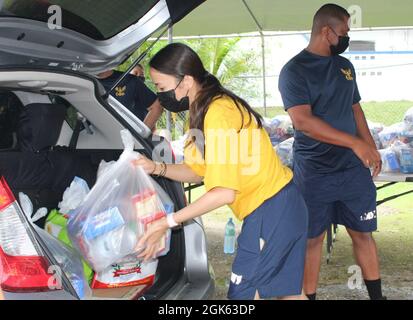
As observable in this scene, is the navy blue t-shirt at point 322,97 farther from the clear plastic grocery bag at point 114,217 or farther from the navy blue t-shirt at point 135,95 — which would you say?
the navy blue t-shirt at point 135,95

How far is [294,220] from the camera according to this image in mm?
2332

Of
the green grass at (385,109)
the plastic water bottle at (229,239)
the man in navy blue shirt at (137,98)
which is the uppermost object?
the man in navy blue shirt at (137,98)

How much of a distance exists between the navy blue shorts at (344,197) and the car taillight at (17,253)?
1.88 meters

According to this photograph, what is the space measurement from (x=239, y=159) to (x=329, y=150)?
4.49 feet

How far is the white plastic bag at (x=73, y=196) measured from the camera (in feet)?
8.71

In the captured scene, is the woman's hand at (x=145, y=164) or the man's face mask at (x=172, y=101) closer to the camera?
the man's face mask at (x=172, y=101)

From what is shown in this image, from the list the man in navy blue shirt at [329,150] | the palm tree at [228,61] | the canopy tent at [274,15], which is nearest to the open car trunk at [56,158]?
the man in navy blue shirt at [329,150]

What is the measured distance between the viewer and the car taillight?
1.91 meters

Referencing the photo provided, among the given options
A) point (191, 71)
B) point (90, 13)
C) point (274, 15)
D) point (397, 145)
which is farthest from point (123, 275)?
point (274, 15)

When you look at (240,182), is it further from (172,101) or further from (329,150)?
(329,150)

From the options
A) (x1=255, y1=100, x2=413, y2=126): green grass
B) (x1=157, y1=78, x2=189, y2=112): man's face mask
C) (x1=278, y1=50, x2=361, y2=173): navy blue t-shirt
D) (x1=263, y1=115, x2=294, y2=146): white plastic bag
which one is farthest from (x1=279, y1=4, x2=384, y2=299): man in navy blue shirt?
(x1=255, y1=100, x2=413, y2=126): green grass

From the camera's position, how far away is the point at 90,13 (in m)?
2.69

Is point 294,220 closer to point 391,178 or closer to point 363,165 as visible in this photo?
point 363,165

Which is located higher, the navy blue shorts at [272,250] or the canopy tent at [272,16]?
the canopy tent at [272,16]
